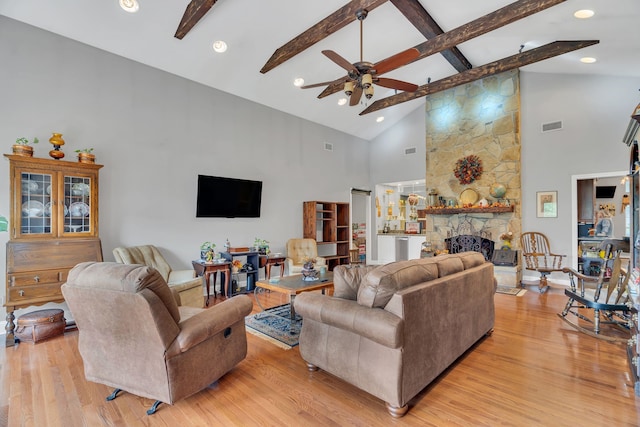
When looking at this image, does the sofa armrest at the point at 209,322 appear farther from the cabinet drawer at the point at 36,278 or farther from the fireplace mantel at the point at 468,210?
the fireplace mantel at the point at 468,210

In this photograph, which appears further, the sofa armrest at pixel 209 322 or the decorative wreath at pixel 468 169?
the decorative wreath at pixel 468 169

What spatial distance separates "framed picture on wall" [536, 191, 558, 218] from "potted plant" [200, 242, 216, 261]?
631 cm

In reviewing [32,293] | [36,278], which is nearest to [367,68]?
[36,278]

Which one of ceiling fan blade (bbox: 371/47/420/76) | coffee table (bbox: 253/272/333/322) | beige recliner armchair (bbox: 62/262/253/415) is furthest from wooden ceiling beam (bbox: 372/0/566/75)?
beige recliner armchair (bbox: 62/262/253/415)

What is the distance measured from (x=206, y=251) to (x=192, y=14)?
3.31 metres

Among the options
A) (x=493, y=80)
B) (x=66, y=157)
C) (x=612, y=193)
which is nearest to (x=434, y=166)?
(x=493, y=80)

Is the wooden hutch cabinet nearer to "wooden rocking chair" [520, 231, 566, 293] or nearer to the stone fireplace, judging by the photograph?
the stone fireplace

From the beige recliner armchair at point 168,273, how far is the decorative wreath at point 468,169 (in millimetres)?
5855

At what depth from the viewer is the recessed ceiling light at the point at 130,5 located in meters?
3.64

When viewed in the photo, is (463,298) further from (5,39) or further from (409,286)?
(5,39)

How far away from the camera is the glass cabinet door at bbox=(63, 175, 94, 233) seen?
143 inches

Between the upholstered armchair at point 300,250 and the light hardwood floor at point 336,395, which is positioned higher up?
the upholstered armchair at point 300,250

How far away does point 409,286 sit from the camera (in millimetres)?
2174

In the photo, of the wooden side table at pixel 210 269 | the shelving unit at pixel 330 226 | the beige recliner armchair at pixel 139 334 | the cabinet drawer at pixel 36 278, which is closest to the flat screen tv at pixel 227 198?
the wooden side table at pixel 210 269
